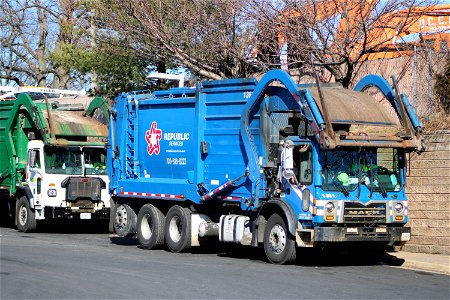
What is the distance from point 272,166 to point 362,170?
5.74 ft

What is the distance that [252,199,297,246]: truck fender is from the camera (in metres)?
15.0

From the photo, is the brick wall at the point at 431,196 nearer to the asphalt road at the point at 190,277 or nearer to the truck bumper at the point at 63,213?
the asphalt road at the point at 190,277

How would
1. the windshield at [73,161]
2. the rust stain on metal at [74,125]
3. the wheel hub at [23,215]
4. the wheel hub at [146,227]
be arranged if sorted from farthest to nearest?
the wheel hub at [23,215], the rust stain on metal at [74,125], the windshield at [73,161], the wheel hub at [146,227]

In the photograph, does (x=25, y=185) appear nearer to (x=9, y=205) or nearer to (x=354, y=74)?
(x=9, y=205)

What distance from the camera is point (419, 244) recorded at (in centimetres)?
1753

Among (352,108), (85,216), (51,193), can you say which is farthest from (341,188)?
(51,193)

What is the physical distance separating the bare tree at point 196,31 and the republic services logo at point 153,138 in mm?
3720

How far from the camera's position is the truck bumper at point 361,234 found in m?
14.7

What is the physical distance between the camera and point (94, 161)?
23359 mm

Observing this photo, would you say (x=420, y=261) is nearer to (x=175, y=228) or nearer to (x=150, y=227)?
(x=175, y=228)

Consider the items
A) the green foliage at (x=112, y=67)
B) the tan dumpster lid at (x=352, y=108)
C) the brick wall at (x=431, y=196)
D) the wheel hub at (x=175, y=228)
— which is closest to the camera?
the tan dumpster lid at (x=352, y=108)

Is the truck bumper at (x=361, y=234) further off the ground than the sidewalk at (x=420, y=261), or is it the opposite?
the truck bumper at (x=361, y=234)

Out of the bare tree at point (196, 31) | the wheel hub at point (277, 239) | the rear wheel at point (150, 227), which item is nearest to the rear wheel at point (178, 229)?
the rear wheel at point (150, 227)

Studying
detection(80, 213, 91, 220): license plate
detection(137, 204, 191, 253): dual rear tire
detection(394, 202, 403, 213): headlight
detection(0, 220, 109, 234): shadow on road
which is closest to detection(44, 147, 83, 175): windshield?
detection(80, 213, 91, 220): license plate
